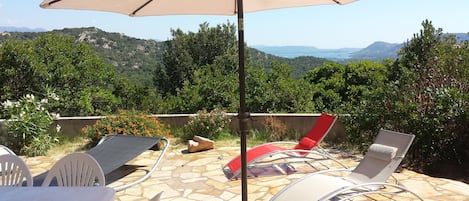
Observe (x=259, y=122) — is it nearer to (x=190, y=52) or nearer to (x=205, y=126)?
(x=205, y=126)

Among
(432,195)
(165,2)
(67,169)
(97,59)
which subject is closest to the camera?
(67,169)

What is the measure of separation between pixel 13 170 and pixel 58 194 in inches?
29.5

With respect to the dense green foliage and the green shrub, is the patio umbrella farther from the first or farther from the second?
the green shrub

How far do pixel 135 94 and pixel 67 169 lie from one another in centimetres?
1058

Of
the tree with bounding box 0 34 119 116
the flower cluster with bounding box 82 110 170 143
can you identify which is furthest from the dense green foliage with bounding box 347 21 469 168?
the tree with bounding box 0 34 119 116

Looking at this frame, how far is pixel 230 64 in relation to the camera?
21.7m

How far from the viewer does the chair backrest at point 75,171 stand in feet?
8.89

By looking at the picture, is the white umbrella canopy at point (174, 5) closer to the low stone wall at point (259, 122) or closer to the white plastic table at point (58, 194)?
the white plastic table at point (58, 194)

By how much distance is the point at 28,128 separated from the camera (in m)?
6.52

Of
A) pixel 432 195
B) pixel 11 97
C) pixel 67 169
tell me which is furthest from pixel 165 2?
pixel 11 97

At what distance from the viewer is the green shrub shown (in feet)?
23.6

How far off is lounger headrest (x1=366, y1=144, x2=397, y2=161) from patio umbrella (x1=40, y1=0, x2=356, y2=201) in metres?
1.52

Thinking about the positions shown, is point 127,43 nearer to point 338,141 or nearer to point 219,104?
point 219,104

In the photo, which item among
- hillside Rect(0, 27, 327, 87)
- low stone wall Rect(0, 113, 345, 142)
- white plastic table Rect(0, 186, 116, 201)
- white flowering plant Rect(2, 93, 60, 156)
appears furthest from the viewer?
hillside Rect(0, 27, 327, 87)
